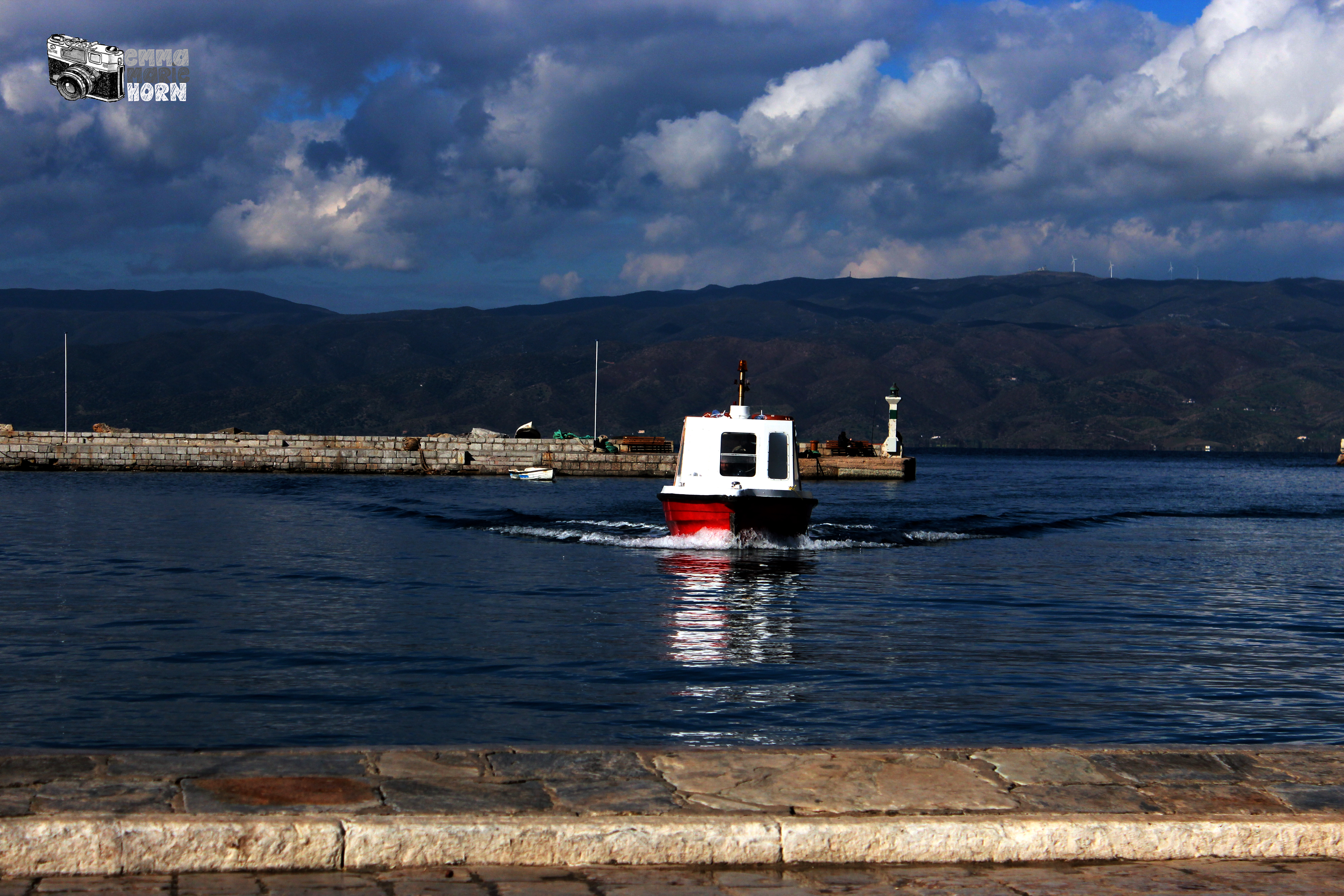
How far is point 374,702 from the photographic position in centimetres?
1010

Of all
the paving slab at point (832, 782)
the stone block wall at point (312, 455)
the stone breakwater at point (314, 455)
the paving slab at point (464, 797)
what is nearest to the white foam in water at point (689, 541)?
the paving slab at point (832, 782)

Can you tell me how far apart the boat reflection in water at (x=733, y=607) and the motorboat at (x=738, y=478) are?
815 mm

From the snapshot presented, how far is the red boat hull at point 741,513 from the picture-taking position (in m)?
25.4

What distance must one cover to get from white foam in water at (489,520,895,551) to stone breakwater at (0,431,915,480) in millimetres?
30334

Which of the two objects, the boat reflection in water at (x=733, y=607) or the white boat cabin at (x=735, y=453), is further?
the white boat cabin at (x=735, y=453)

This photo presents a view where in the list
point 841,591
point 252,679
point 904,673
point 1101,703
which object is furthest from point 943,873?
point 841,591

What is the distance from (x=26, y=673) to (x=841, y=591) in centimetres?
1211

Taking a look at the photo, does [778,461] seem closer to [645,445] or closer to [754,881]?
[754,881]

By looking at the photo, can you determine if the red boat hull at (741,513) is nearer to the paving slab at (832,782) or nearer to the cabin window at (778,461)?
the cabin window at (778,461)

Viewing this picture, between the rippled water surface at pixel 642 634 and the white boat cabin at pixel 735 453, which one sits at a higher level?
the white boat cabin at pixel 735 453

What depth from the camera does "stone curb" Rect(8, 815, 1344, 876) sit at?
4.82 meters

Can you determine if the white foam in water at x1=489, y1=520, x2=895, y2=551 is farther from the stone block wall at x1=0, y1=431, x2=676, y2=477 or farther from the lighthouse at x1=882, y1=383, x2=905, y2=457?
the lighthouse at x1=882, y1=383, x2=905, y2=457

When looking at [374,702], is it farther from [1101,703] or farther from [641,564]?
[641,564]

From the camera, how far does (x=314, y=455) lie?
6266 cm
